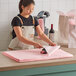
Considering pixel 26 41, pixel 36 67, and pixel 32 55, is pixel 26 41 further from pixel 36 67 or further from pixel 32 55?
pixel 36 67

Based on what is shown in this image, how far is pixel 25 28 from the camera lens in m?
1.87

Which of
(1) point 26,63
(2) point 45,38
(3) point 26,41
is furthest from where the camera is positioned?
(2) point 45,38

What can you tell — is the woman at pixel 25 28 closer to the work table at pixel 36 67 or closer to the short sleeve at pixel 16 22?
the short sleeve at pixel 16 22

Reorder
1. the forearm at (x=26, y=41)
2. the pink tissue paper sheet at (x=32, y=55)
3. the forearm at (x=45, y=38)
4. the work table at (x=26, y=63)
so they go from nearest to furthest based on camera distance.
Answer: the work table at (x=26, y=63) < the pink tissue paper sheet at (x=32, y=55) < the forearm at (x=26, y=41) < the forearm at (x=45, y=38)

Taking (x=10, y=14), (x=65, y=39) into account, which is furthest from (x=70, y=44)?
(x=10, y=14)

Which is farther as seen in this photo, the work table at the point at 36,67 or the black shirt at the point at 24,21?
the black shirt at the point at 24,21

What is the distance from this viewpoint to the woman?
180 centimetres

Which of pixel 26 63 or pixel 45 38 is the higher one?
pixel 45 38

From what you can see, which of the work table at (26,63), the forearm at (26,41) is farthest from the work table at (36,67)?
the forearm at (26,41)

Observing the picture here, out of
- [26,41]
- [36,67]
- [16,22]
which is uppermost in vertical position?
[16,22]

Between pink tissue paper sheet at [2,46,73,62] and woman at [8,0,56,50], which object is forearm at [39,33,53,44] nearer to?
woman at [8,0,56,50]

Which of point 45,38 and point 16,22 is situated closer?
point 16,22

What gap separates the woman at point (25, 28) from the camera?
5.90 feet

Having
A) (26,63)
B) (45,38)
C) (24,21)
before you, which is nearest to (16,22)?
(24,21)
